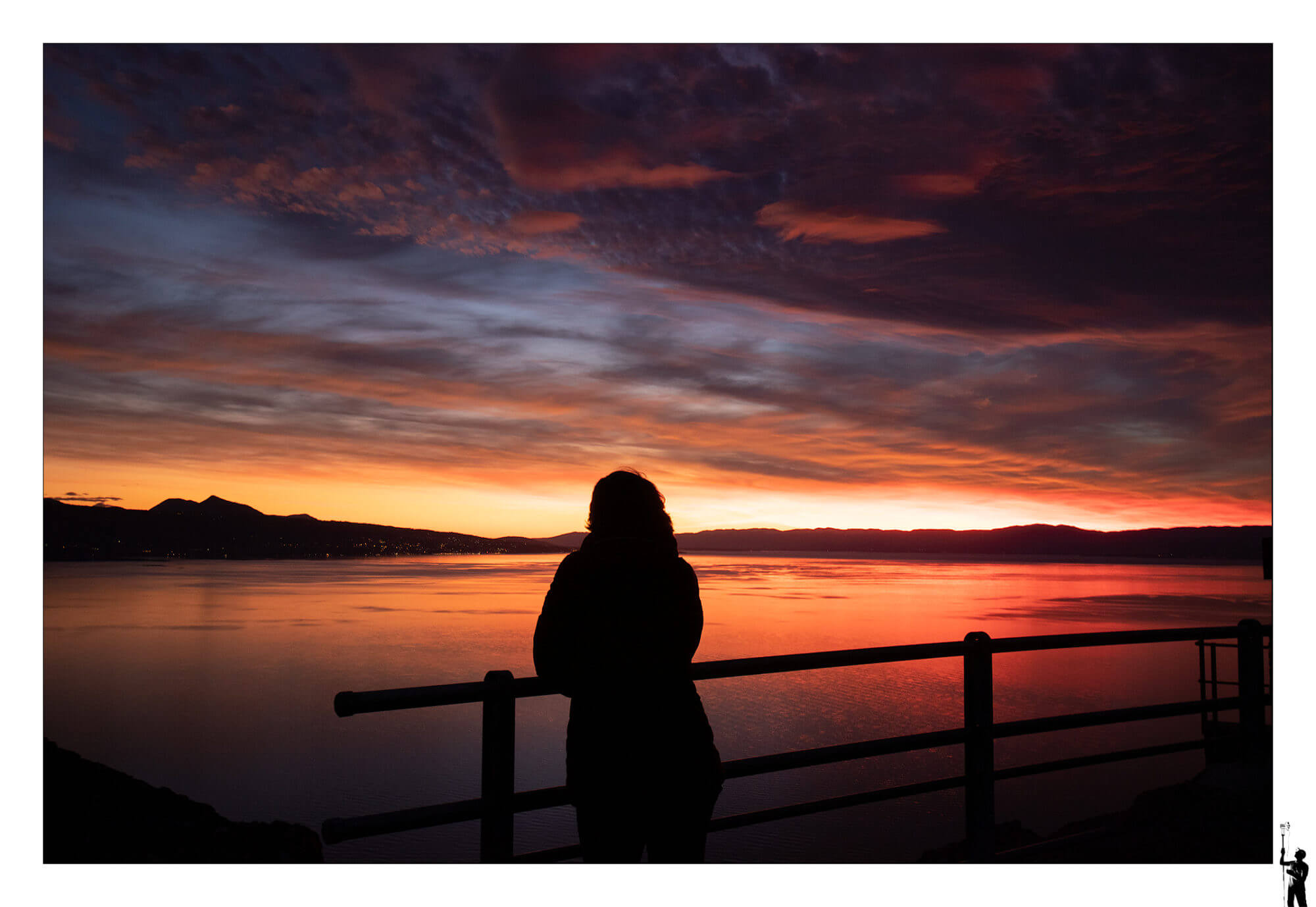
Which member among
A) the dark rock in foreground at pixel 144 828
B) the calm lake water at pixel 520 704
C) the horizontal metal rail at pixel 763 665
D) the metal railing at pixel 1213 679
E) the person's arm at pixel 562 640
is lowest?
the calm lake water at pixel 520 704

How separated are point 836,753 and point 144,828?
6.62 metres

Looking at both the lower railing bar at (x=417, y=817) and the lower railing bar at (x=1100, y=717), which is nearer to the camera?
the lower railing bar at (x=417, y=817)

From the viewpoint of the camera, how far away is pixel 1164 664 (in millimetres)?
33125

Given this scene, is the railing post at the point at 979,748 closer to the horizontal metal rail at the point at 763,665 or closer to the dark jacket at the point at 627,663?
the horizontal metal rail at the point at 763,665

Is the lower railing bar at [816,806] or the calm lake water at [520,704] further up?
the lower railing bar at [816,806]

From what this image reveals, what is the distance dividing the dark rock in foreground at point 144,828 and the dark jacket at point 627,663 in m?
4.35

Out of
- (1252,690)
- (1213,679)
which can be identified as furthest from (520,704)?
(1252,690)

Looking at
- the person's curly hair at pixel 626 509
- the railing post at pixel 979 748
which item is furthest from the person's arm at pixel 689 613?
the railing post at pixel 979 748

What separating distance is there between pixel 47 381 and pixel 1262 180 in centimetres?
654
